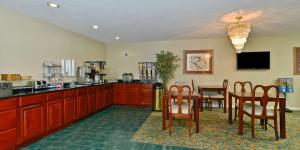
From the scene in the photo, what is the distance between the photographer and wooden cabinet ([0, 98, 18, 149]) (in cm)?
241

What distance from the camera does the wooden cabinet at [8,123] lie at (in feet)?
7.89

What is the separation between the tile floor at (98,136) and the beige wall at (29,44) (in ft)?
4.67

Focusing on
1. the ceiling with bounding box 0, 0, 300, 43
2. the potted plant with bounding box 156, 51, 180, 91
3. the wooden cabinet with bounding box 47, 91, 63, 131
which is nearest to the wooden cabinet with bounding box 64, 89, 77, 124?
the wooden cabinet with bounding box 47, 91, 63, 131

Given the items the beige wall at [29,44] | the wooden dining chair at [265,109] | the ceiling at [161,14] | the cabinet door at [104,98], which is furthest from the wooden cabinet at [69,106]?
the wooden dining chair at [265,109]

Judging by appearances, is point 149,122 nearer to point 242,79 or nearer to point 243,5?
point 243,5

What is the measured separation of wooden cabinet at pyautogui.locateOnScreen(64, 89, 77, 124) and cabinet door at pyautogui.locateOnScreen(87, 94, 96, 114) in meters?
0.61

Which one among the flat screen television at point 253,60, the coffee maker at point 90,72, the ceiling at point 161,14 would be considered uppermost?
the ceiling at point 161,14

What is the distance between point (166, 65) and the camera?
605 centimetres

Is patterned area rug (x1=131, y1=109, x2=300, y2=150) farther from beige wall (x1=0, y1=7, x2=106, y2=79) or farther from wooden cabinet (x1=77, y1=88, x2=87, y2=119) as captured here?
beige wall (x1=0, y1=7, x2=106, y2=79)

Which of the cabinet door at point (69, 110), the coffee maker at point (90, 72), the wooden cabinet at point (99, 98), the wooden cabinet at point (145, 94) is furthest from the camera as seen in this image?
the wooden cabinet at point (145, 94)

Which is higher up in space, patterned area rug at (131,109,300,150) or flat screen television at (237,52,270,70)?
flat screen television at (237,52,270,70)

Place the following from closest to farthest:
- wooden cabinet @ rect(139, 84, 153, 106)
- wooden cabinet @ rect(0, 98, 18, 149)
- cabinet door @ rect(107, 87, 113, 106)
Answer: wooden cabinet @ rect(0, 98, 18, 149) → cabinet door @ rect(107, 87, 113, 106) → wooden cabinet @ rect(139, 84, 153, 106)

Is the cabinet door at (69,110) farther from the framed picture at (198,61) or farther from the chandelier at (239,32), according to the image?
the framed picture at (198,61)

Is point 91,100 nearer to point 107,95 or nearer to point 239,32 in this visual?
point 107,95
